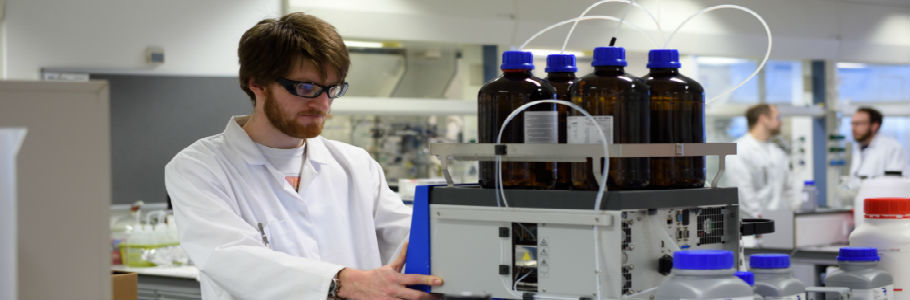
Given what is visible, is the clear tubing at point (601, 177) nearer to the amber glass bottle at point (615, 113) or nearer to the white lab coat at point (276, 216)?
the amber glass bottle at point (615, 113)

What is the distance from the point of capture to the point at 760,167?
6.16m

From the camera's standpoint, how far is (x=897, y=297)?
1.96 meters

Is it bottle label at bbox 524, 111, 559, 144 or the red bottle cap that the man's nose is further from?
the red bottle cap

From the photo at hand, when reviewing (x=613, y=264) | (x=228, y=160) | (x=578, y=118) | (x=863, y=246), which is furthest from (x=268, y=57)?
(x=863, y=246)

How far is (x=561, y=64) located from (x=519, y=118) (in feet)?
0.61

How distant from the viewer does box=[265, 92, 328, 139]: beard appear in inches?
81.6

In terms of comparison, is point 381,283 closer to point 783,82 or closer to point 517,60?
point 517,60

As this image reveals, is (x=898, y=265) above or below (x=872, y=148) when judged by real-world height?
Result: below

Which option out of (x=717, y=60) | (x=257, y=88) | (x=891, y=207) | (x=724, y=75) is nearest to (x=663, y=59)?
(x=891, y=207)

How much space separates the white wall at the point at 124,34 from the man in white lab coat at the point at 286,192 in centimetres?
305

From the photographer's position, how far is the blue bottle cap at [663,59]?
1.66 meters

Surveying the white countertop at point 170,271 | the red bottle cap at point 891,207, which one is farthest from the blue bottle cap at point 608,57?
the white countertop at point 170,271

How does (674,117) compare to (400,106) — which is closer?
(674,117)

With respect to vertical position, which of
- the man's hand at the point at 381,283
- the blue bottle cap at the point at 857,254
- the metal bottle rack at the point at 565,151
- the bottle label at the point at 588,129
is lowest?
the man's hand at the point at 381,283
